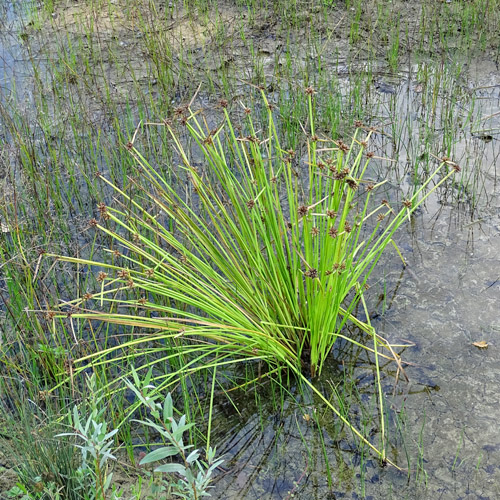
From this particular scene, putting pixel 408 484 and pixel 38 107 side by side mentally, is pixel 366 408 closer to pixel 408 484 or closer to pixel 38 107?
pixel 408 484

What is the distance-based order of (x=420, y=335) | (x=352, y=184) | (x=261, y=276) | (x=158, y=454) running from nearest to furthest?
(x=158, y=454), (x=352, y=184), (x=261, y=276), (x=420, y=335)

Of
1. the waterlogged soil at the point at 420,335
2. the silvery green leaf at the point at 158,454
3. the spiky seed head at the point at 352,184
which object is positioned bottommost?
the waterlogged soil at the point at 420,335

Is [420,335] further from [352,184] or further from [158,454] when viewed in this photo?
[158,454]

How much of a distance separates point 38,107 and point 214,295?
103 inches

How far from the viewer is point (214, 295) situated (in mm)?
2586

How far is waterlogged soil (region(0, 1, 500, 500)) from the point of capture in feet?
7.50

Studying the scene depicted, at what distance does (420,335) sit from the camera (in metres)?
2.84

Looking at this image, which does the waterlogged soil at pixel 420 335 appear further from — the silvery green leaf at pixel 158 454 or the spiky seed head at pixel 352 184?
the spiky seed head at pixel 352 184

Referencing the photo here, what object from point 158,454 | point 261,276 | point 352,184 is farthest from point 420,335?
point 158,454

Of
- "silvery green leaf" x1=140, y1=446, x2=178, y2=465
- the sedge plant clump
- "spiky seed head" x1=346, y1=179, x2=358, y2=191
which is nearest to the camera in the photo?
"silvery green leaf" x1=140, y1=446, x2=178, y2=465

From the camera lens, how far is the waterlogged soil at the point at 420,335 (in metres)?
2.29

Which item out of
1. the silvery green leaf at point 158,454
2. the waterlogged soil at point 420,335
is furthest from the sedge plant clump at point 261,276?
the silvery green leaf at point 158,454

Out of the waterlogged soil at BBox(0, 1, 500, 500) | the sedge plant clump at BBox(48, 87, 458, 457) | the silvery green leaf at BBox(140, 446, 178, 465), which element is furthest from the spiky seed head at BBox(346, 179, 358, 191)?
the silvery green leaf at BBox(140, 446, 178, 465)

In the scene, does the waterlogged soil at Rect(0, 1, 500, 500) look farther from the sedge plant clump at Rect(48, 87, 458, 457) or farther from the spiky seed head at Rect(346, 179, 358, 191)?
the spiky seed head at Rect(346, 179, 358, 191)
